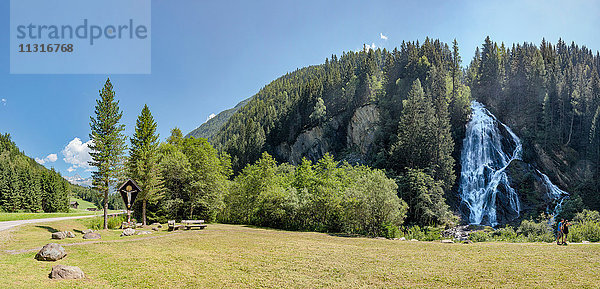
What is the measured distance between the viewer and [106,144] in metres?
27.2

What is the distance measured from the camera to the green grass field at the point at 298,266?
1050cm

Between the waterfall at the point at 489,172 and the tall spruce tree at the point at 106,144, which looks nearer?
the tall spruce tree at the point at 106,144

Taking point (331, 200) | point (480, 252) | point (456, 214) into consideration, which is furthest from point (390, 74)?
point (480, 252)

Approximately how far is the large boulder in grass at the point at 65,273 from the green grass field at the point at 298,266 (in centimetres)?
34

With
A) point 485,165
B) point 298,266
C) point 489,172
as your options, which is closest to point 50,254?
point 298,266

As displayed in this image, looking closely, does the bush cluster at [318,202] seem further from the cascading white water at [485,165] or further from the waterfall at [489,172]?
the waterfall at [489,172]

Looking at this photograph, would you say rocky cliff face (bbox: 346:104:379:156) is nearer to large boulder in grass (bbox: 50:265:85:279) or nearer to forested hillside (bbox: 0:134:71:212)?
large boulder in grass (bbox: 50:265:85:279)

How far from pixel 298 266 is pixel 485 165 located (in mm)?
60034

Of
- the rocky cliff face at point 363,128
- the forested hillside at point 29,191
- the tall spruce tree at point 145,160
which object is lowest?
the forested hillside at point 29,191

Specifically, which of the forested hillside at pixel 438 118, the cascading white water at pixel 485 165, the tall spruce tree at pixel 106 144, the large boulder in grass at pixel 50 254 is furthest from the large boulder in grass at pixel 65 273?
the cascading white water at pixel 485 165

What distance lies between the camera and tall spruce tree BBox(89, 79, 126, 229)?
1051 inches

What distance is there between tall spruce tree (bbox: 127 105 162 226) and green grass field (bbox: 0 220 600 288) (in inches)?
490

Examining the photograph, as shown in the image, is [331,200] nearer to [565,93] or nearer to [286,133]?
[565,93]

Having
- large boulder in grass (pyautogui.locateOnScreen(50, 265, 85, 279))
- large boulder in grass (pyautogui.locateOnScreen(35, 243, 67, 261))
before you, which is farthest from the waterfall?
large boulder in grass (pyautogui.locateOnScreen(35, 243, 67, 261))
